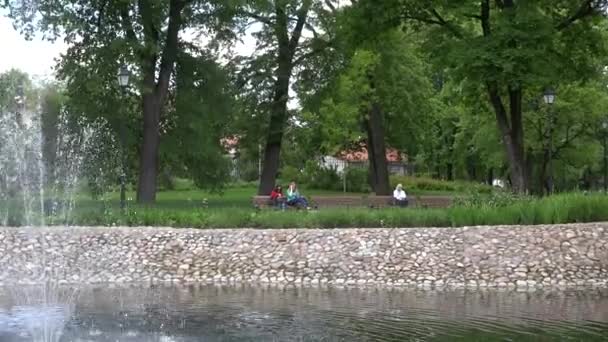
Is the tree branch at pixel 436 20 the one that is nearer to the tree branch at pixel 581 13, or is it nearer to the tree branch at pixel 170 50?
the tree branch at pixel 581 13

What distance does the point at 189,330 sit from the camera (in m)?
12.8

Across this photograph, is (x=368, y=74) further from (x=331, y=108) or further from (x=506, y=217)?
(x=506, y=217)

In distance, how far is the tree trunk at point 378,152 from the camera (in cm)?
4131

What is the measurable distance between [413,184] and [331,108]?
1752cm

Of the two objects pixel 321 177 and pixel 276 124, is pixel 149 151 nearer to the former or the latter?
pixel 276 124

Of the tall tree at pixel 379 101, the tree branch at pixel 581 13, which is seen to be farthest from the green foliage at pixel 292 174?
the tree branch at pixel 581 13

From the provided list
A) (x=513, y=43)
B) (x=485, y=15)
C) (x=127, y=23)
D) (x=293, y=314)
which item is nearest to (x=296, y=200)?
(x=513, y=43)

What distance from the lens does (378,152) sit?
41719 millimetres

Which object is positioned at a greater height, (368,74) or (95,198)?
(368,74)

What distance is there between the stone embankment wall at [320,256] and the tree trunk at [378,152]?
2088 centimetres

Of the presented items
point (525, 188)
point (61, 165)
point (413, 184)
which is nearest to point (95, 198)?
point (61, 165)

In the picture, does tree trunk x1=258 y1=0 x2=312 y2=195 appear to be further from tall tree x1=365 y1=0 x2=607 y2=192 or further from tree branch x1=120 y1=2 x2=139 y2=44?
tree branch x1=120 y1=2 x2=139 y2=44

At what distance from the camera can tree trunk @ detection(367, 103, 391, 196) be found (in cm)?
4131

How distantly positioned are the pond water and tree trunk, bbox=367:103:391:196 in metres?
23.1
